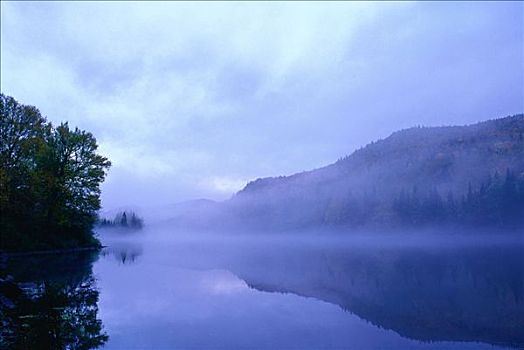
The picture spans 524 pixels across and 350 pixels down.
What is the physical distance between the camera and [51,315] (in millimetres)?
16719

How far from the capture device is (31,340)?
43.7 feet

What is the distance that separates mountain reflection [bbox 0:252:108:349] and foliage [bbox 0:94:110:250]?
21126 mm

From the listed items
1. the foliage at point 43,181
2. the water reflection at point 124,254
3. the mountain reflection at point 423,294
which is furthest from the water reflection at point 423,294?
the foliage at point 43,181

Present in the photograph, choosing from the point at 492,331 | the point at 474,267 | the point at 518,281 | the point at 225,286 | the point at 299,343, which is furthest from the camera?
the point at 474,267

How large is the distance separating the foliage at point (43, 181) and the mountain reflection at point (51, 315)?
21.1 metres

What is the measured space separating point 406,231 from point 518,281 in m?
152

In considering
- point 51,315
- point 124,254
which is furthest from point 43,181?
point 51,315

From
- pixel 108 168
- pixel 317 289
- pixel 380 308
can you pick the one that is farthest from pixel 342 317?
pixel 108 168

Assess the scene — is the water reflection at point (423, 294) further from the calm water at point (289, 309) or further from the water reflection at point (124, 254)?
the water reflection at point (124, 254)

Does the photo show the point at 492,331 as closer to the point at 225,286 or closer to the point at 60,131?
the point at 225,286

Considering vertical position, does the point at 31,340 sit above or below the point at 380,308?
above

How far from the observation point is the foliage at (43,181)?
45.1 m

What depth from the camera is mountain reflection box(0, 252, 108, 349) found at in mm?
13406

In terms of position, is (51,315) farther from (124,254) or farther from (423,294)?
(124,254)
